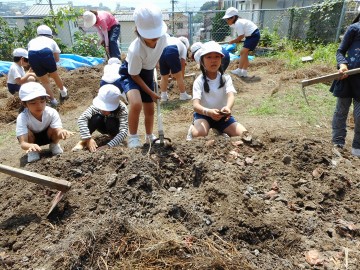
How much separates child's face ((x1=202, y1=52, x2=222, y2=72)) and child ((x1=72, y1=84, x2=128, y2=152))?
43.7 inches

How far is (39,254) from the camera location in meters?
1.95

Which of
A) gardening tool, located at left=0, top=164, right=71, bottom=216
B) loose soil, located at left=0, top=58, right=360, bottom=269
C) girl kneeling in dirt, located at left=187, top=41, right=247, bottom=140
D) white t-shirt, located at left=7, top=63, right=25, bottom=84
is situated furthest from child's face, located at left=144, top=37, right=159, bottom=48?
white t-shirt, located at left=7, top=63, right=25, bottom=84

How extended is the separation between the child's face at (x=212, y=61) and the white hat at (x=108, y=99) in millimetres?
1110

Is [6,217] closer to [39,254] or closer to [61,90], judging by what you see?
[39,254]

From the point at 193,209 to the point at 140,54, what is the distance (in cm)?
174

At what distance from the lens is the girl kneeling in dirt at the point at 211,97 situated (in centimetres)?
332

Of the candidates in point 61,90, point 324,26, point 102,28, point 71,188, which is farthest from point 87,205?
point 324,26

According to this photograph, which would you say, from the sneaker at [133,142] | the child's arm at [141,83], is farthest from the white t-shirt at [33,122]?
the child's arm at [141,83]

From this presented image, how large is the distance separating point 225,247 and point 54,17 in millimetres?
10373

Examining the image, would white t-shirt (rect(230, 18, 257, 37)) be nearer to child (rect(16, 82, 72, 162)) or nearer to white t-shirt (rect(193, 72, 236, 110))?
white t-shirt (rect(193, 72, 236, 110))

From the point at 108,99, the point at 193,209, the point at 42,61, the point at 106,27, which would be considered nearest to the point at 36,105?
the point at 108,99

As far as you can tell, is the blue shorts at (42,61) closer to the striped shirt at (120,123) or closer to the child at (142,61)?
the striped shirt at (120,123)

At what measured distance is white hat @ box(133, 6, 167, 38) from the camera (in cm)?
283

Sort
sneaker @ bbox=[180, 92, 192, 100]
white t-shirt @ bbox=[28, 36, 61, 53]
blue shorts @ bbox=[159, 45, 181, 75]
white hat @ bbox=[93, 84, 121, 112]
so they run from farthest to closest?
sneaker @ bbox=[180, 92, 192, 100] < white t-shirt @ bbox=[28, 36, 61, 53] < blue shorts @ bbox=[159, 45, 181, 75] < white hat @ bbox=[93, 84, 121, 112]
